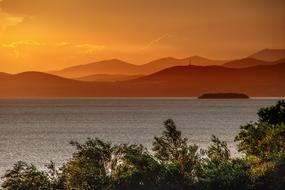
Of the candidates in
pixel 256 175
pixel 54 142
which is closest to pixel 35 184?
pixel 256 175

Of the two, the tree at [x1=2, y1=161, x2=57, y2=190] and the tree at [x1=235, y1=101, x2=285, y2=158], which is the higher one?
the tree at [x1=235, y1=101, x2=285, y2=158]

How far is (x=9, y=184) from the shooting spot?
37.6m

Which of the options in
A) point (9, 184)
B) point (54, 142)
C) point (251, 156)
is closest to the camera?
point (9, 184)

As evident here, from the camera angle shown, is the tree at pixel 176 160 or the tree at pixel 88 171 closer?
the tree at pixel 176 160

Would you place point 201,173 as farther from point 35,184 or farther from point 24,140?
point 24,140

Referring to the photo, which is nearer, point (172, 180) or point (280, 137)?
point (172, 180)

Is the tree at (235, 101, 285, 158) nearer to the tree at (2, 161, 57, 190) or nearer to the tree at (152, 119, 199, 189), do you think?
the tree at (152, 119, 199, 189)

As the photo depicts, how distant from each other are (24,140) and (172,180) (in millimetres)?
116275

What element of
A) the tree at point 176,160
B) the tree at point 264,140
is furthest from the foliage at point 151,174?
the tree at point 264,140

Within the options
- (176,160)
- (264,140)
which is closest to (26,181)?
(176,160)

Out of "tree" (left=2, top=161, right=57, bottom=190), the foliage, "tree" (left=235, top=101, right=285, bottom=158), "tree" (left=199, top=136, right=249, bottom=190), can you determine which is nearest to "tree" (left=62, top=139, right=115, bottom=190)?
the foliage

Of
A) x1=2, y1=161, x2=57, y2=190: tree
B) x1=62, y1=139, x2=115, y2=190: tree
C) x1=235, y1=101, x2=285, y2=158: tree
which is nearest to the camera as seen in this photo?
x1=2, y1=161, x2=57, y2=190: tree

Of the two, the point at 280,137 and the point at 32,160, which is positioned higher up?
the point at 280,137

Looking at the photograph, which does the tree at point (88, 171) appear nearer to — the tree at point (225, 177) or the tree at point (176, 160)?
the tree at point (176, 160)
